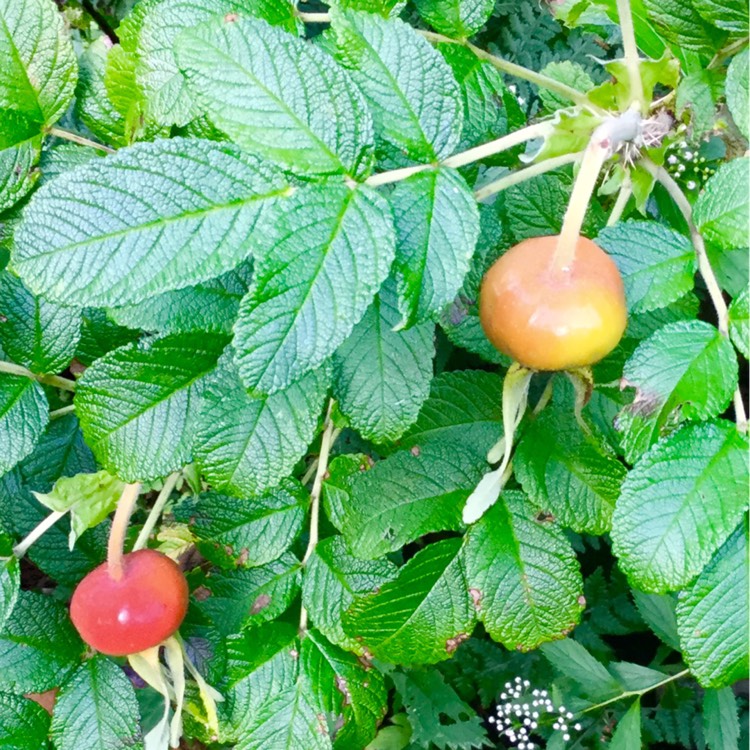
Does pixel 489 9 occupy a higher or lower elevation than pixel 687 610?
higher

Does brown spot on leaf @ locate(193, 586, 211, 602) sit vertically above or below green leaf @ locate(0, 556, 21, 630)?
below

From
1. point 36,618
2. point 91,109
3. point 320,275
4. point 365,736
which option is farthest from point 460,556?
point 91,109

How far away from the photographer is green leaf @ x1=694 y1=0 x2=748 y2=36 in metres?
0.95

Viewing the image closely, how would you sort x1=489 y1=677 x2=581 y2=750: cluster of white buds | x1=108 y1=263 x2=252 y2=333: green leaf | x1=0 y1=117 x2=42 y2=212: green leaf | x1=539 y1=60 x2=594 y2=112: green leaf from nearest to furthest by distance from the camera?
x1=108 y1=263 x2=252 y2=333: green leaf, x1=0 y1=117 x2=42 y2=212: green leaf, x1=539 y1=60 x2=594 y2=112: green leaf, x1=489 y1=677 x2=581 y2=750: cluster of white buds

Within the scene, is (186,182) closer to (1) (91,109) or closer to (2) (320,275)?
(2) (320,275)

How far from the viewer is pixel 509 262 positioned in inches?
30.0

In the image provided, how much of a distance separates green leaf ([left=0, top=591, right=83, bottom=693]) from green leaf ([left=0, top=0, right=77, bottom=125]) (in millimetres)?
698

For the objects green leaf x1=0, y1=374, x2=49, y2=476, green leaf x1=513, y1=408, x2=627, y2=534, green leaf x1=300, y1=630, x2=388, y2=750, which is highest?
green leaf x1=0, y1=374, x2=49, y2=476

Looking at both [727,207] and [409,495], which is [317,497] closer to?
[409,495]

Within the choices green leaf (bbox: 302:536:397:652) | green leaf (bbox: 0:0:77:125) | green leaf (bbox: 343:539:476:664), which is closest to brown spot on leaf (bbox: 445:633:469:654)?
green leaf (bbox: 343:539:476:664)

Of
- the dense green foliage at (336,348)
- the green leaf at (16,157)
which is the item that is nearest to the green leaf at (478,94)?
the dense green foliage at (336,348)

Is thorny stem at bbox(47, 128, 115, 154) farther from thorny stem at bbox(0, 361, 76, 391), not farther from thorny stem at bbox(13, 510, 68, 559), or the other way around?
thorny stem at bbox(13, 510, 68, 559)

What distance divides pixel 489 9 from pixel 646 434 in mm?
593

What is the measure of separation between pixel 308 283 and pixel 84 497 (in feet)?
1.93
